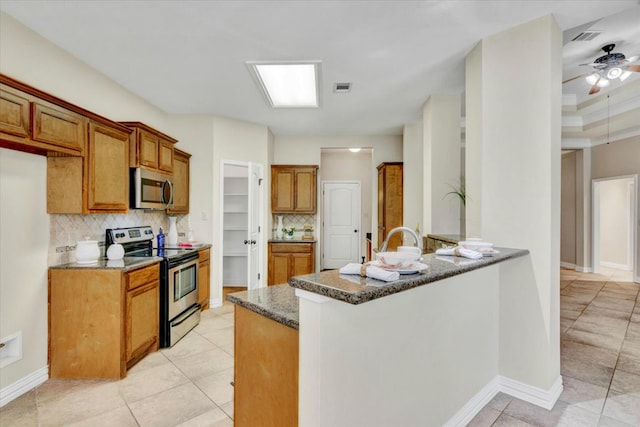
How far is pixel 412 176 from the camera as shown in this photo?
16.3 feet

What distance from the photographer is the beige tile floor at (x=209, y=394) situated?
6.56ft

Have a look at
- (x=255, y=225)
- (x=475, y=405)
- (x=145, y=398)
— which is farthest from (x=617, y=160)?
(x=145, y=398)

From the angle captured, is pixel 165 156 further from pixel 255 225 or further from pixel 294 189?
pixel 294 189

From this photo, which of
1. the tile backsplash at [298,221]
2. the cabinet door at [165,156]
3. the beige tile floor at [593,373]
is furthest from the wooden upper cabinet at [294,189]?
the beige tile floor at [593,373]

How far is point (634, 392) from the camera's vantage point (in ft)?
7.38

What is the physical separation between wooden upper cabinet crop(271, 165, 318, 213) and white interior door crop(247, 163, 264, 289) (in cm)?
47

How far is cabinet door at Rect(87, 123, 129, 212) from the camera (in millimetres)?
2543

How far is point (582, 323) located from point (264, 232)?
4388 millimetres

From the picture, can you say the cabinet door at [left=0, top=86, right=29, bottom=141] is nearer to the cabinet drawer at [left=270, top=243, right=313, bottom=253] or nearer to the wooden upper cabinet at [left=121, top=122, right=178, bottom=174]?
the wooden upper cabinet at [left=121, top=122, right=178, bottom=174]

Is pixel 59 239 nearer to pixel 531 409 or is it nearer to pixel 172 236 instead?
pixel 172 236

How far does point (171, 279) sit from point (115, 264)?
0.61m

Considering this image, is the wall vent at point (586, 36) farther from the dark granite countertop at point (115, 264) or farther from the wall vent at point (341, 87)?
the dark granite countertop at point (115, 264)

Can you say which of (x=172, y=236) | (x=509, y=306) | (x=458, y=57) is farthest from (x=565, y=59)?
(x=172, y=236)

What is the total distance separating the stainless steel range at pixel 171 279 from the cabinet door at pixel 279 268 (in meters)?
1.58
